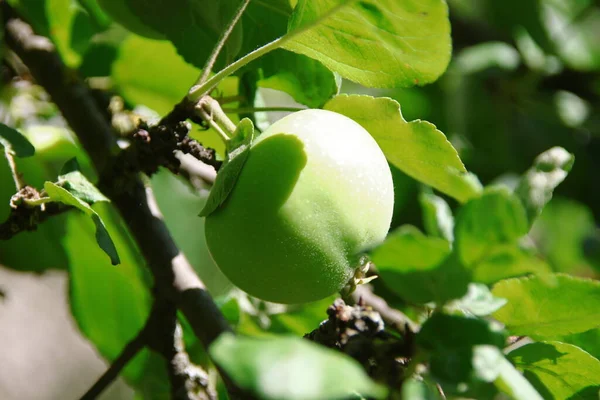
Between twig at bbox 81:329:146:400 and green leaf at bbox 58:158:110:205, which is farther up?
green leaf at bbox 58:158:110:205

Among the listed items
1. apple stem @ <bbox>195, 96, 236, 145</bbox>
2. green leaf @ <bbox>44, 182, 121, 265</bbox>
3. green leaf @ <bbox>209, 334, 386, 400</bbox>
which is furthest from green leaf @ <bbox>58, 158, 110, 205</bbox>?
green leaf @ <bbox>209, 334, 386, 400</bbox>

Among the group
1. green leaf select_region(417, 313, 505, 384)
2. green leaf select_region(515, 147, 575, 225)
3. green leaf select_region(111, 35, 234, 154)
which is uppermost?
green leaf select_region(515, 147, 575, 225)

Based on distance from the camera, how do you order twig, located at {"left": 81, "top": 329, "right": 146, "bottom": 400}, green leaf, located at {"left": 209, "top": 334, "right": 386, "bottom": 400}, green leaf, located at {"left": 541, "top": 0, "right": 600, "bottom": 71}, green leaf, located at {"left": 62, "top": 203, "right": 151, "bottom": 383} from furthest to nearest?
green leaf, located at {"left": 541, "top": 0, "right": 600, "bottom": 71} < green leaf, located at {"left": 62, "top": 203, "right": 151, "bottom": 383} < twig, located at {"left": 81, "top": 329, "right": 146, "bottom": 400} < green leaf, located at {"left": 209, "top": 334, "right": 386, "bottom": 400}

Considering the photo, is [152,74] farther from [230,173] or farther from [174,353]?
[230,173]

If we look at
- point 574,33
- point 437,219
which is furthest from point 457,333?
point 574,33

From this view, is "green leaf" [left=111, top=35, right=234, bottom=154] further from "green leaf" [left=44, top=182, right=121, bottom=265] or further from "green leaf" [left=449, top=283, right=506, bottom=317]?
"green leaf" [left=449, top=283, right=506, bottom=317]

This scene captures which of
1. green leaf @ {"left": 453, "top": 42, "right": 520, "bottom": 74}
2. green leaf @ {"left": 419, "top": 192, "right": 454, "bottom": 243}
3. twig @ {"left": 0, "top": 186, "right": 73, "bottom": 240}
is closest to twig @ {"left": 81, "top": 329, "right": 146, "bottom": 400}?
twig @ {"left": 0, "top": 186, "right": 73, "bottom": 240}

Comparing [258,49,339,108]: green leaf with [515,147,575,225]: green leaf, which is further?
[258,49,339,108]: green leaf

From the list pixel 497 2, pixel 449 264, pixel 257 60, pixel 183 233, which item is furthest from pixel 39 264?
pixel 497 2

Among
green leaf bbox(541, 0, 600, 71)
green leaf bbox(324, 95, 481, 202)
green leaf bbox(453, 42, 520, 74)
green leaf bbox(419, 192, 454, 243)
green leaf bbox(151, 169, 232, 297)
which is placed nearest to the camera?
green leaf bbox(419, 192, 454, 243)
